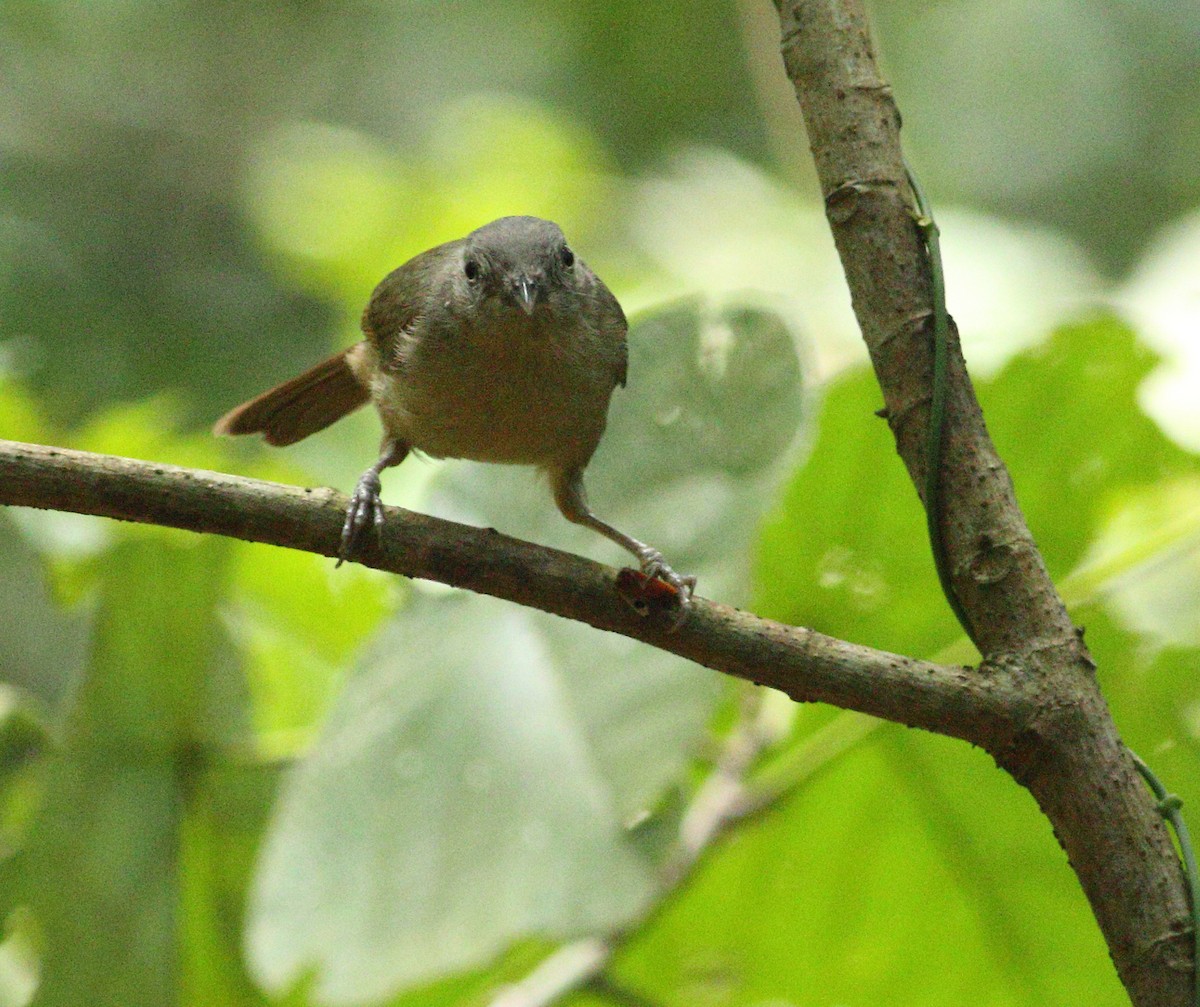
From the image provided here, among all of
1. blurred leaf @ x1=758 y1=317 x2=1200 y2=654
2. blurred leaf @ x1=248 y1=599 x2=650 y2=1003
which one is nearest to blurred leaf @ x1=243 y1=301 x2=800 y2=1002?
blurred leaf @ x1=248 y1=599 x2=650 y2=1003

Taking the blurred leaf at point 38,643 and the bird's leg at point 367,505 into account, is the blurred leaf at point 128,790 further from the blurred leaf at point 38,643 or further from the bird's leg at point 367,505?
the blurred leaf at point 38,643

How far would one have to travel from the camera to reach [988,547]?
1786 mm

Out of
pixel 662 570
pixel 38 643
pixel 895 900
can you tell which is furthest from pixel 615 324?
pixel 38 643

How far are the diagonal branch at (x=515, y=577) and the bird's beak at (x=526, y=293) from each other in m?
0.74

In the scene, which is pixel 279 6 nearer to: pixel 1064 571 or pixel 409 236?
pixel 409 236

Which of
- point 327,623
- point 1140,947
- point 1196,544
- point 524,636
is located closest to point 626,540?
point 524,636

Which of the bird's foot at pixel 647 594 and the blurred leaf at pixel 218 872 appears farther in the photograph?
the blurred leaf at pixel 218 872

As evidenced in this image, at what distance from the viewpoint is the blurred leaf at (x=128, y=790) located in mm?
2467

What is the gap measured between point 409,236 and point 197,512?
2.48m

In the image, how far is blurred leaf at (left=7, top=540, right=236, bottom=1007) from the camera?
2467 mm

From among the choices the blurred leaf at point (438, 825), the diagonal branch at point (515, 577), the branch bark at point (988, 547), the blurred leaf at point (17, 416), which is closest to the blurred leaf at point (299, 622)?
the blurred leaf at point (438, 825)

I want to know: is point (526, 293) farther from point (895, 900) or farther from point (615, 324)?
point (895, 900)

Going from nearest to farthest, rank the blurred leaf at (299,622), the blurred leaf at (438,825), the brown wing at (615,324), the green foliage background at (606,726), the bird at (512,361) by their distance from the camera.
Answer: the blurred leaf at (438,825) → the green foliage background at (606,726) → the bird at (512,361) → the brown wing at (615,324) → the blurred leaf at (299,622)

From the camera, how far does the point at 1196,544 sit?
8.19ft
